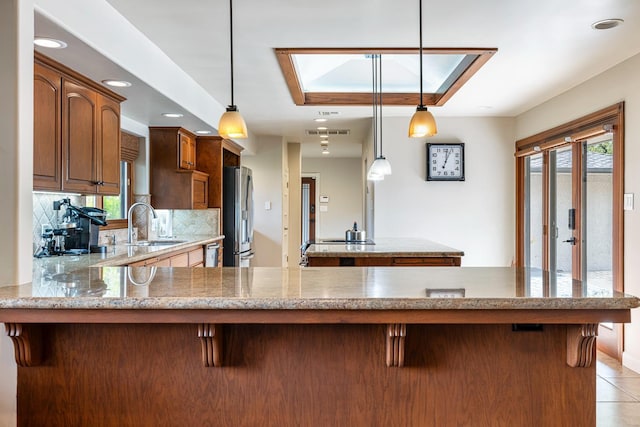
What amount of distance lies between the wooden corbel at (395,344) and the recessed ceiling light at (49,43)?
2114mm

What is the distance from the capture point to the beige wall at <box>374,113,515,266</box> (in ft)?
18.9

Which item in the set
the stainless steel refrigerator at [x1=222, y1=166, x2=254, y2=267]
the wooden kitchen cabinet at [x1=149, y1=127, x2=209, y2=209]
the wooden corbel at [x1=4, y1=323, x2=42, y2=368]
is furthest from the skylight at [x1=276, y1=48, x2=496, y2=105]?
the wooden corbel at [x1=4, y1=323, x2=42, y2=368]

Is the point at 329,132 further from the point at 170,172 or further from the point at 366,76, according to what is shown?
the point at 170,172

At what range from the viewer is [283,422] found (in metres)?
1.73

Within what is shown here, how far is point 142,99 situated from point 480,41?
2.47 meters

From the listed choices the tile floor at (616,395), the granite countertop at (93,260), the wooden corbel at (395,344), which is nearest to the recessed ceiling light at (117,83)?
the granite countertop at (93,260)

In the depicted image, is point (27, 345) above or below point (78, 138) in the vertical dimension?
below

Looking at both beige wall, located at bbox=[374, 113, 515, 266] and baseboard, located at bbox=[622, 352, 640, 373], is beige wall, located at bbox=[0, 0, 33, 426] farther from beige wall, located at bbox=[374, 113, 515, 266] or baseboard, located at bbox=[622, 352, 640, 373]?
beige wall, located at bbox=[374, 113, 515, 266]

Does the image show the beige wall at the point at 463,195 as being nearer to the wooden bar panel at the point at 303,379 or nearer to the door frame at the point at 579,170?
the door frame at the point at 579,170

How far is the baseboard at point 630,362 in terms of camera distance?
3492 millimetres

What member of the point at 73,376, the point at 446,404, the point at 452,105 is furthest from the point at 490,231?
the point at 73,376

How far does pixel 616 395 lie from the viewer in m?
3.12

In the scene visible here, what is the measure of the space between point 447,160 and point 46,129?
428 centimetres

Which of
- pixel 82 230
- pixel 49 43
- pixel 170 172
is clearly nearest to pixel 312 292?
pixel 49 43
